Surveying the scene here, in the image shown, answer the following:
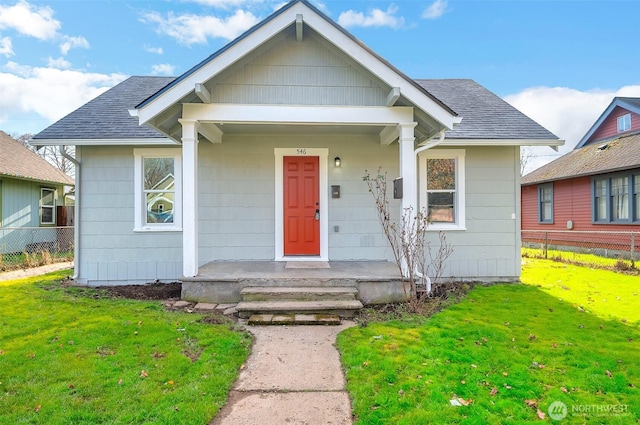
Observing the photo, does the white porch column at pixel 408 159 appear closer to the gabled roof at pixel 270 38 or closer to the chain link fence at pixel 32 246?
the gabled roof at pixel 270 38

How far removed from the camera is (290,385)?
122 inches

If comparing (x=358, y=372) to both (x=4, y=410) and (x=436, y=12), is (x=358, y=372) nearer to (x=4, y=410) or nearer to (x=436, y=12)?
(x=4, y=410)

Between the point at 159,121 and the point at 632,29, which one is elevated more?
the point at 632,29

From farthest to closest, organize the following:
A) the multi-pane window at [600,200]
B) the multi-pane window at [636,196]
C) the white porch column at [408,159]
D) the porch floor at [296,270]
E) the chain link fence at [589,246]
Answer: the multi-pane window at [600,200], the multi-pane window at [636,196], the chain link fence at [589,246], the white porch column at [408,159], the porch floor at [296,270]

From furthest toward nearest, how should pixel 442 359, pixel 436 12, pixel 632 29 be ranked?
pixel 632 29, pixel 436 12, pixel 442 359

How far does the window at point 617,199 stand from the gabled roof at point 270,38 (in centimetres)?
1008

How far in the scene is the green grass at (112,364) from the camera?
8.57ft

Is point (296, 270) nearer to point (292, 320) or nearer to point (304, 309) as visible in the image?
point (304, 309)

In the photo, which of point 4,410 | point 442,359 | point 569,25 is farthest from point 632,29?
point 4,410

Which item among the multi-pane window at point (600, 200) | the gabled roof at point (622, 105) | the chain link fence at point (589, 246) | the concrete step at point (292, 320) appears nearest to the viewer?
the concrete step at point (292, 320)

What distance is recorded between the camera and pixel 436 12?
526 inches

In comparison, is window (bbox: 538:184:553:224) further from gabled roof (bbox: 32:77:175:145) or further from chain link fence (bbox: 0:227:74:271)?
chain link fence (bbox: 0:227:74:271)

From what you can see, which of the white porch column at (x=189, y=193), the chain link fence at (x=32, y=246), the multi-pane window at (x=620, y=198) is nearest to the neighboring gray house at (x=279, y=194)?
the white porch column at (x=189, y=193)

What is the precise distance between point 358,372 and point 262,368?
36.3 inches
